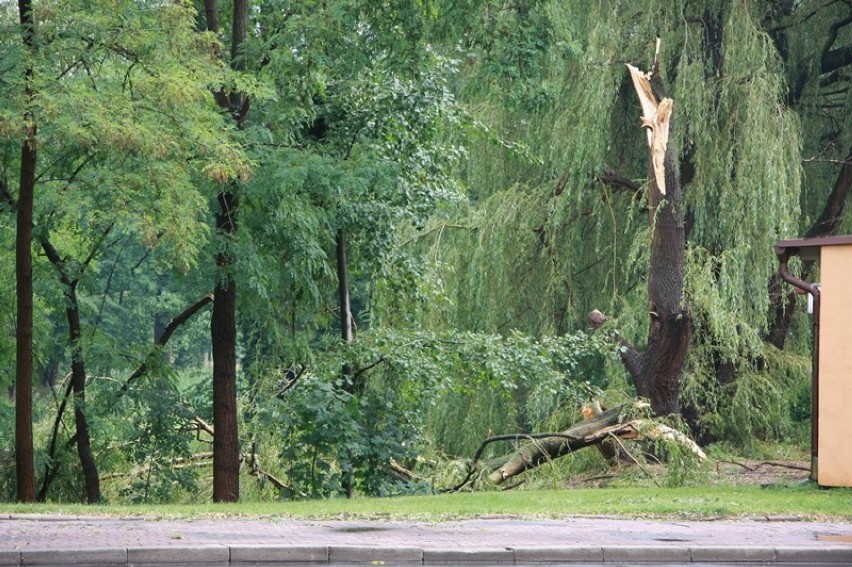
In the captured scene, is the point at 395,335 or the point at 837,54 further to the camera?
the point at 837,54

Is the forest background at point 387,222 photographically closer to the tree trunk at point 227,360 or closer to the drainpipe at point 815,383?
the tree trunk at point 227,360

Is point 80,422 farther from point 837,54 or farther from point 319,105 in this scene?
point 837,54

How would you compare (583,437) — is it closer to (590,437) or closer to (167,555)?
(590,437)

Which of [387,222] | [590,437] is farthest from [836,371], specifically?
[387,222]

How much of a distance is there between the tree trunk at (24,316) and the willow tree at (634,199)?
796 cm

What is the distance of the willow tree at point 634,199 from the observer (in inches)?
834

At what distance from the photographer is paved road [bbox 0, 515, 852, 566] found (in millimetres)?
9578

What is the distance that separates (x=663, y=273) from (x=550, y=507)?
310 inches

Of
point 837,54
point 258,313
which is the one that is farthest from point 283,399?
point 837,54

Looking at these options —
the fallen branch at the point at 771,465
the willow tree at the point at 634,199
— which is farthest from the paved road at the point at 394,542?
the willow tree at the point at 634,199

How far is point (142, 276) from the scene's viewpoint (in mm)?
56281

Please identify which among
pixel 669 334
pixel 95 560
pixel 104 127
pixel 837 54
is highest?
pixel 837 54

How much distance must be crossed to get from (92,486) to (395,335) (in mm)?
5496

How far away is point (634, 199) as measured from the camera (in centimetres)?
2231
